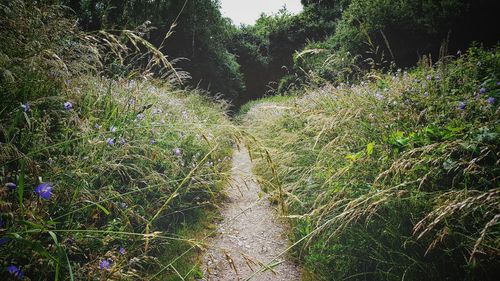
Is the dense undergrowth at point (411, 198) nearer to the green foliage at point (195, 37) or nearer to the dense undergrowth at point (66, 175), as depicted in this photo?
the dense undergrowth at point (66, 175)

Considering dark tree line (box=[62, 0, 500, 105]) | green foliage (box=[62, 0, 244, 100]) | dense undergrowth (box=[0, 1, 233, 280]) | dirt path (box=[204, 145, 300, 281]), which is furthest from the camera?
green foliage (box=[62, 0, 244, 100])

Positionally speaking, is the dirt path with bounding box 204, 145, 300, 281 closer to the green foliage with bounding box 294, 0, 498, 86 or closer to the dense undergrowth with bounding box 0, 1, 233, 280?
the dense undergrowth with bounding box 0, 1, 233, 280

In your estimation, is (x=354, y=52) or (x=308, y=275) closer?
(x=308, y=275)

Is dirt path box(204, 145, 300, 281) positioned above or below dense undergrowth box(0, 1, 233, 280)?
below

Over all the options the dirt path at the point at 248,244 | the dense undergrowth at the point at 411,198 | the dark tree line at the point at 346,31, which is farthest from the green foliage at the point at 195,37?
the dense undergrowth at the point at 411,198

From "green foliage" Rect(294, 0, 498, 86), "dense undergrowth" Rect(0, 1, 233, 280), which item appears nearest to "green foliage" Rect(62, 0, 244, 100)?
"green foliage" Rect(294, 0, 498, 86)

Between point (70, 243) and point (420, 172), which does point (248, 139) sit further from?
point (420, 172)

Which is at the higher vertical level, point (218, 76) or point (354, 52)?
point (354, 52)

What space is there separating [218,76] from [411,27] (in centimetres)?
840

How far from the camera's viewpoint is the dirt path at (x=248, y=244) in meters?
2.17

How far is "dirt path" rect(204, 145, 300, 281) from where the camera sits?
217 cm

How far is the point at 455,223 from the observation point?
1.63m

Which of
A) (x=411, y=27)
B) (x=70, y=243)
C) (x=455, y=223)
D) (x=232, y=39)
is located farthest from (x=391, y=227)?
(x=232, y=39)

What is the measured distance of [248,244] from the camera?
2688mm
